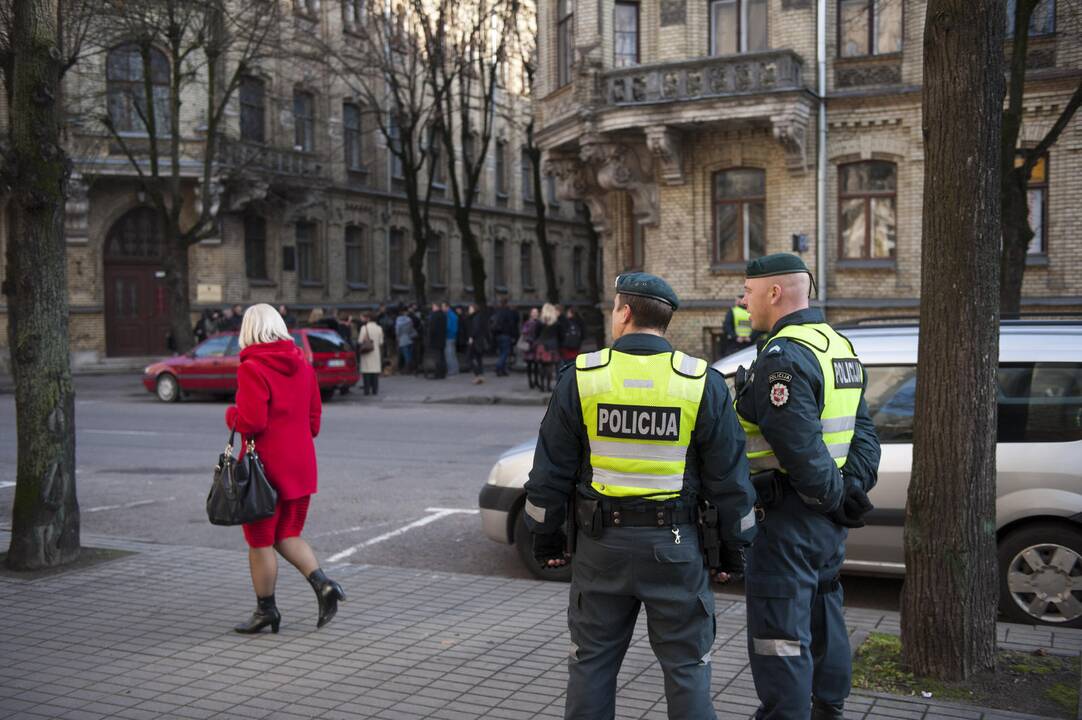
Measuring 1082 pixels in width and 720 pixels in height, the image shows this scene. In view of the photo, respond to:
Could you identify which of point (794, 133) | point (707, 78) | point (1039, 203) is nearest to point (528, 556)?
point (794, 133)

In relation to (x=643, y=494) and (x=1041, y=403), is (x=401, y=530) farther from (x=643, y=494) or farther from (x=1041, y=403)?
(x=643, y=494)

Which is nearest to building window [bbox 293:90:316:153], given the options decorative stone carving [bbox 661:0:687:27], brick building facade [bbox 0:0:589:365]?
brick building facade [bbox 0:0:589:365]

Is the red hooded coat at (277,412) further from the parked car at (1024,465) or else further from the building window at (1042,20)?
the building window at (1042,20)

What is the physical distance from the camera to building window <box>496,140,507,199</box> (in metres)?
48.1

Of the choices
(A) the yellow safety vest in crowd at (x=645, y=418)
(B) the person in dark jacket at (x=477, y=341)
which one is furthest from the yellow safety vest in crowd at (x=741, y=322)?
(A) the yellow safety vest in crowd at (x=645, y=418)

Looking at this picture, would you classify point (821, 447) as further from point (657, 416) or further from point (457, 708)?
point (457, 708)

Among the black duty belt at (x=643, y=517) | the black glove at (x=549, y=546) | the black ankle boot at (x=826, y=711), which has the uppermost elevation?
the black duty belt at (x=643, y=517)

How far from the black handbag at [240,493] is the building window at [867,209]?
19959 millimetres

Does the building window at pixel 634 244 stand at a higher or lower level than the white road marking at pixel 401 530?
higher

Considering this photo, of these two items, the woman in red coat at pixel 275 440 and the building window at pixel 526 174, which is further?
the building window at pixel 526 174

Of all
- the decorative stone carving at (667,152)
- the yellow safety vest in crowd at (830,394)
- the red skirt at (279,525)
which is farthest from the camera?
the decorative stone carving at (667,152)

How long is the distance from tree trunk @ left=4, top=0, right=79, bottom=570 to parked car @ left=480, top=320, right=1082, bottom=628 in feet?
17.6

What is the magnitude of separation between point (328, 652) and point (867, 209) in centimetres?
2022

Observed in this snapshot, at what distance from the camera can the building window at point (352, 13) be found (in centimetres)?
3303
